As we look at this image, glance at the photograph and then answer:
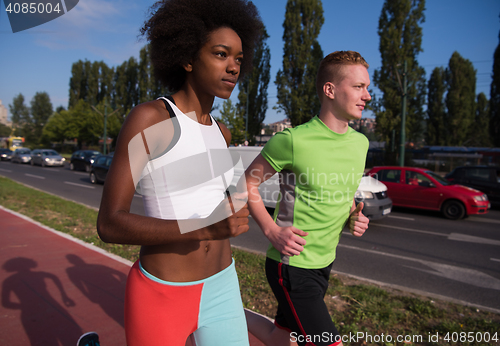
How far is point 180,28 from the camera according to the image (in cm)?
143

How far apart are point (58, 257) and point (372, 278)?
4.45 meters

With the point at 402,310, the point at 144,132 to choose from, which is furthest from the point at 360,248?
the point at 144,132

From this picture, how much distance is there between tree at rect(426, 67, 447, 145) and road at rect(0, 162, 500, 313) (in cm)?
3579

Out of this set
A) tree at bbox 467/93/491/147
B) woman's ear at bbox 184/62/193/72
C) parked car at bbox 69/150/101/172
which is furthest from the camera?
tree at bbox 467/93/491/147

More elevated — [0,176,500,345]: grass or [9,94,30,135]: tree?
[9,94,30,135]: tree

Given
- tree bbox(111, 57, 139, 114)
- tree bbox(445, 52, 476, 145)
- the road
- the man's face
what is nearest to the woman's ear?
the man's face

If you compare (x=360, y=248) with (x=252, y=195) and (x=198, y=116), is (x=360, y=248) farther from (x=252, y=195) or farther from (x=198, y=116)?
(x=198, y=116)

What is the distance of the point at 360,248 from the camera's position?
622 cm

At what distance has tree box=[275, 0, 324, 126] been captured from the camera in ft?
79.8

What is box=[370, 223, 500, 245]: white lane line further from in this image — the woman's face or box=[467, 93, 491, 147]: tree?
box=[467, 93, 491, 147]: tree

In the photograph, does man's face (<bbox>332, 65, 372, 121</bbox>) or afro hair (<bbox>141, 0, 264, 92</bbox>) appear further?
man's face (<bbox>332, 65, 372, 121</bbox>)

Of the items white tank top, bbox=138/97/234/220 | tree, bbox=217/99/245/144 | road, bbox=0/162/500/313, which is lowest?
road, bbox=0/162/500/313

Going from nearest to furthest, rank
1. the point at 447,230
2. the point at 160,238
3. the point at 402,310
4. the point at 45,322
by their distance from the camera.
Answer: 1. the point at 160,238
2. the point at 45,322
3. the point at 402,310
4. the point at 447,230

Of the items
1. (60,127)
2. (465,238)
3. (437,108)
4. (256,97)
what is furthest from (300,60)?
(60,127)
